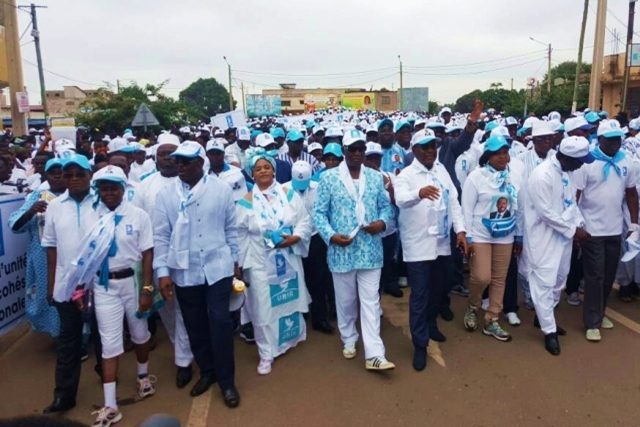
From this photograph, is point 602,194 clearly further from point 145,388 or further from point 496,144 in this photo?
point 145,388

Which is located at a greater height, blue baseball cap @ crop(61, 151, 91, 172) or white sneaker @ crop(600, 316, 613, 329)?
blue baseball cap @ crop(61, 151, 91, 172)

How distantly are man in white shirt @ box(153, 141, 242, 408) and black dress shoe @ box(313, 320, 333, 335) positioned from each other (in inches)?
55.0

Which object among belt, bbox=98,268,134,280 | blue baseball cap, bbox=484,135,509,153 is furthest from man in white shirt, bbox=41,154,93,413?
blue baseball cap, bbox=484,135,509,153

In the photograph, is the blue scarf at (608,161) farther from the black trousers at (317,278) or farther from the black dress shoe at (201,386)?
the black dress shoe at (201,386)

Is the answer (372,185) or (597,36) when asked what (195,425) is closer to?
(372,185)

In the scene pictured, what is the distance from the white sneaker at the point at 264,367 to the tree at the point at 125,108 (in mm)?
23250

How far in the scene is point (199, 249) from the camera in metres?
3.73

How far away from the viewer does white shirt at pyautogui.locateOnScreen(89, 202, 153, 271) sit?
354cm

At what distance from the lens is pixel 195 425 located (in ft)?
11.6

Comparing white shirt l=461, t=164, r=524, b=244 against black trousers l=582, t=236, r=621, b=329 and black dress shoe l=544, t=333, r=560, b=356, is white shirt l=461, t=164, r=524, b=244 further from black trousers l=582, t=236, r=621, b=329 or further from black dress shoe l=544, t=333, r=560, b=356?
black dress shoe l=544, t=333, r=560, b=356

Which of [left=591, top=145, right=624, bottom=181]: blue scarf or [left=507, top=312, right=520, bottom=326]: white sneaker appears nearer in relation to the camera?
[left=591, top=145, right=624, bottom=181]: blue scarf

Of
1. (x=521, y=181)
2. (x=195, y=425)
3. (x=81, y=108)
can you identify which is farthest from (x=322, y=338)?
(x=81, y=108)

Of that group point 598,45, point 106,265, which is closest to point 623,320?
point 106,265

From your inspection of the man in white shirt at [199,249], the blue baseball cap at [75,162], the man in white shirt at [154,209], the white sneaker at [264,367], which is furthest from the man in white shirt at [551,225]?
the blue baseball cap at [75,162]
